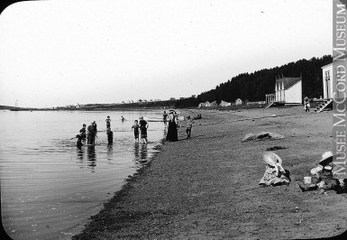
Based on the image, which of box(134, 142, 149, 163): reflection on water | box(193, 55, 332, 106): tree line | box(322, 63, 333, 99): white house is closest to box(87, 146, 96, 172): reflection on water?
box(134, 142, 149, 163): reflection on water

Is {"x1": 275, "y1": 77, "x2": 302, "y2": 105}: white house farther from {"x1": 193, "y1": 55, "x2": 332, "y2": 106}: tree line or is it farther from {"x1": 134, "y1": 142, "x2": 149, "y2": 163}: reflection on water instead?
{"x1": 134, "y1": 142, "x2": 149, "y2": 163}: reflection on water

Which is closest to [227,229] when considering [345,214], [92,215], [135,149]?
[345,214]

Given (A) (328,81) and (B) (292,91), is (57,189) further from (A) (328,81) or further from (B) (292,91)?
(B) (292,91)

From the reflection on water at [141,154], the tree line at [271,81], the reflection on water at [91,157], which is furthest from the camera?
the tree line at [271,81]

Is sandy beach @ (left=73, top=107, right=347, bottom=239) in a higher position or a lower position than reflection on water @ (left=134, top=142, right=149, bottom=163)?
higher

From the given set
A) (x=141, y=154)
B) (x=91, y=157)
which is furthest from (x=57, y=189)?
(x=141, y=154)

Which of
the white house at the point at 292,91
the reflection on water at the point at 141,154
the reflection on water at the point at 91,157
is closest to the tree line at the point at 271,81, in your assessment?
the white house at the point at 292,91

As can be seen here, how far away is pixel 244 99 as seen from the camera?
132 meters

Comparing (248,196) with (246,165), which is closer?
(248,196)

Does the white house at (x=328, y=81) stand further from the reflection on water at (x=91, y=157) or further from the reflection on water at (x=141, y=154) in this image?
the reflection on water at (x=91, y=157)

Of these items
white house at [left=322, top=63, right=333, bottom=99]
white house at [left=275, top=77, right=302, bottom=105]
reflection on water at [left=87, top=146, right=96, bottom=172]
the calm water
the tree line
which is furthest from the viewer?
the tree line

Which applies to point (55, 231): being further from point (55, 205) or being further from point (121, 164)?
point (121, 164)

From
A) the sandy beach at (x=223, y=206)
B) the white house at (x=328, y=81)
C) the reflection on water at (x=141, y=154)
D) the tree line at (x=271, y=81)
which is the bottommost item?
the reflection on water at (x=141, y=154)

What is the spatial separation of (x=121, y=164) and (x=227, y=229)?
10474 mm
